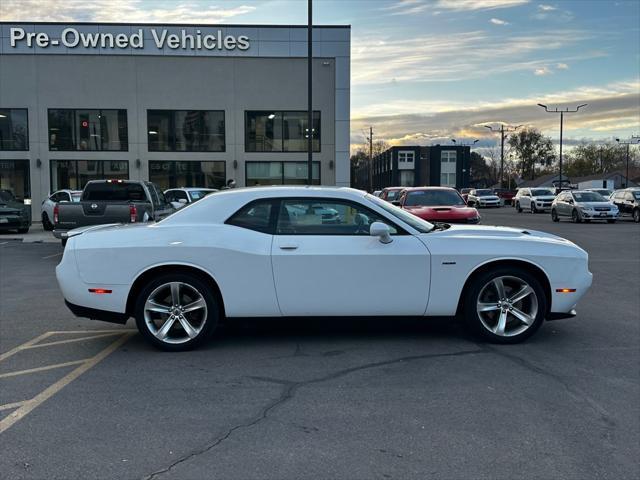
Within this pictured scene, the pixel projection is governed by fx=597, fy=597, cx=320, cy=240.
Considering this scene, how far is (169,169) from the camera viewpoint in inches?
1194

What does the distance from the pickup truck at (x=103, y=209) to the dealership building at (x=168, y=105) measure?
1656cm

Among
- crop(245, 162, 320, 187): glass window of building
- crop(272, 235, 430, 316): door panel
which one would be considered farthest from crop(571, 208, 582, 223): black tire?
crop(272, 235, 430, 316): door panel

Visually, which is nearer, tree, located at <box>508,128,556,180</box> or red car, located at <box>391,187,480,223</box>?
red car, located at <box>391,187,480,223</box>

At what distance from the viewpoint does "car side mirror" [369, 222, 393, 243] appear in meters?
5.50

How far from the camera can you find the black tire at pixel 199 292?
221 inches

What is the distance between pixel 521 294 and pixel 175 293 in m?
3.33

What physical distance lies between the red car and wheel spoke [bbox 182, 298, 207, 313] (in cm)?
934

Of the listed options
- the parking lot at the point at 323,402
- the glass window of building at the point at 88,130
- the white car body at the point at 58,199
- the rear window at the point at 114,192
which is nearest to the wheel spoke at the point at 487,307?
the parking lot at the point at 323,402

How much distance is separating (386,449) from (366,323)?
3.15m

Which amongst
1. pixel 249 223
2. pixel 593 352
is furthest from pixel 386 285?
pixel 593 352

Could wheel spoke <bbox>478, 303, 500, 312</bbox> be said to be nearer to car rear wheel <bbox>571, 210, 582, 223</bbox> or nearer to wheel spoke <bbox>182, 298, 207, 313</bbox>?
wheel spoke <bbox>182, 298, 207, 313</bbox>

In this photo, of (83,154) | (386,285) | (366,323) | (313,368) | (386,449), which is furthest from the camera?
(83,154)

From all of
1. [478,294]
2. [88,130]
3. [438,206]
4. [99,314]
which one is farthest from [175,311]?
[88,130]

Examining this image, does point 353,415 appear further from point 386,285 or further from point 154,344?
point 154,344
